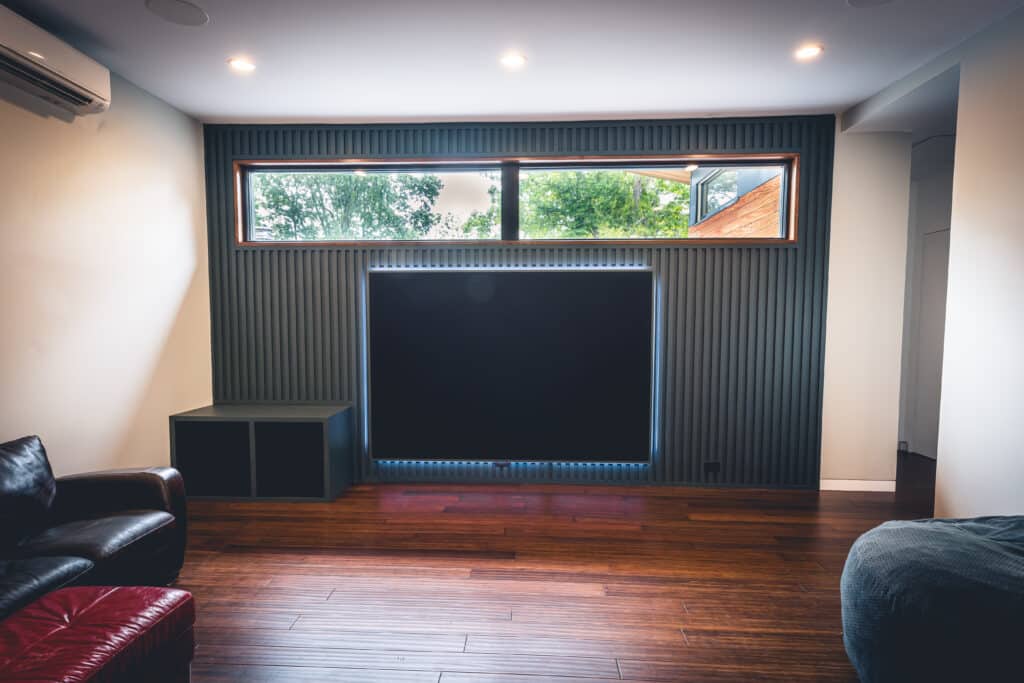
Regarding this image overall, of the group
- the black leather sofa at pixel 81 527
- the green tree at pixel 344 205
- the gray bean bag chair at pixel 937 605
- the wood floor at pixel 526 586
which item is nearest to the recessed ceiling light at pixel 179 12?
the green tree at pixel 344 205

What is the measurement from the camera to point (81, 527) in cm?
209

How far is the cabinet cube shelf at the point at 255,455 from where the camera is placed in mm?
3445

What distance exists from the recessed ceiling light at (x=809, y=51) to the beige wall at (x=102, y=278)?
13.1 feet

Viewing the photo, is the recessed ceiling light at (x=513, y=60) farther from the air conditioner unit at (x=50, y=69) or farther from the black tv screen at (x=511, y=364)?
the air conditioner unit at (x=50, y=69)

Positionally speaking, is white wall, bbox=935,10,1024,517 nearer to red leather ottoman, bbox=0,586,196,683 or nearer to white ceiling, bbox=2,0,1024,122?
white ceiling, bbox=2,0,1024,122

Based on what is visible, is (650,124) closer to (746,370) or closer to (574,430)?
(746,370)

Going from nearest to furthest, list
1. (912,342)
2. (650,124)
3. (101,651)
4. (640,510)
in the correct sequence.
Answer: (101,651), (640,510), (650,124), (912,342)

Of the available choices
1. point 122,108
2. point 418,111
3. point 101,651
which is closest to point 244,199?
point 122,108

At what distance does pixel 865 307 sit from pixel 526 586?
3216 mm

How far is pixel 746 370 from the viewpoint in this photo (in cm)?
374

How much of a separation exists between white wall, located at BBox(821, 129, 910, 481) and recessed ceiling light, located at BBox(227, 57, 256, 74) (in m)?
3.99

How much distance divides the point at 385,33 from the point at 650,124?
2061 mm

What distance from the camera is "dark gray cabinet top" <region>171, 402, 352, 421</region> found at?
343 cm

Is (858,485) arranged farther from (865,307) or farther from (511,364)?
(511,364)
